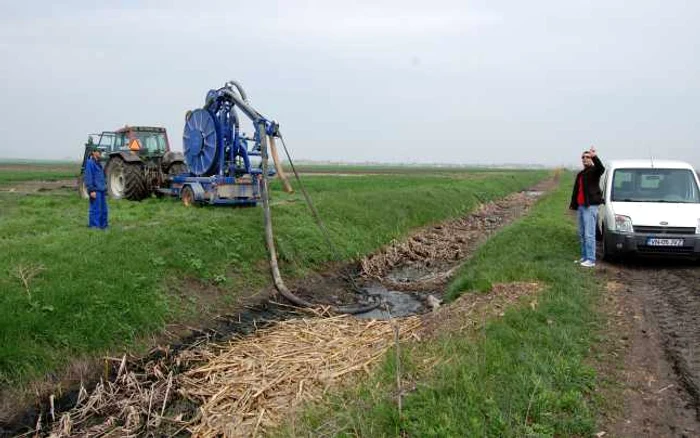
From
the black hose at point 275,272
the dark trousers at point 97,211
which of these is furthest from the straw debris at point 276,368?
the dark trousers at point 97,211

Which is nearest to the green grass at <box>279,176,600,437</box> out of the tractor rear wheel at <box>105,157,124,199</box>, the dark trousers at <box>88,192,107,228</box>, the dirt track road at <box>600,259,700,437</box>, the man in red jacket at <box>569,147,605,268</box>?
the dirt track road at <box>600,259,700,437</box>

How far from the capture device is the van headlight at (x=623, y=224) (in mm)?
10706

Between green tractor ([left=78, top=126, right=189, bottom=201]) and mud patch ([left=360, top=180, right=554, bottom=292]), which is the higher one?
green tractor ([left=78, top=126, right=189, bottom=201])

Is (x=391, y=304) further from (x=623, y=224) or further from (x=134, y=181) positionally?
(x=134, y=181)

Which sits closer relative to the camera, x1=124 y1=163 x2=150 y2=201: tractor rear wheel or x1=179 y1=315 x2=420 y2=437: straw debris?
x1=179 y1=315 x2=420 y2=437: straw debris

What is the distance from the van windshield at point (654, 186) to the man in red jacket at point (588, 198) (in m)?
1.44

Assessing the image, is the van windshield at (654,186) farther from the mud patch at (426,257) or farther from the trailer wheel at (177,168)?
the trailer wheel at (177,168)

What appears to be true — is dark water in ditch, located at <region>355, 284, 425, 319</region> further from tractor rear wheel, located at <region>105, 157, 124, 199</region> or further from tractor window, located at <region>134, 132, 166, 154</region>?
tractor window, located at <region>134, 132, 166, 154</region>

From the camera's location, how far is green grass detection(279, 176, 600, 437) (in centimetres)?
463

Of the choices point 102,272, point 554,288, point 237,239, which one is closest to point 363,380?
point 554,288

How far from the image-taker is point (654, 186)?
11.7m

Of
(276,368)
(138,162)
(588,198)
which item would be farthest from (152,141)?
(588,198)

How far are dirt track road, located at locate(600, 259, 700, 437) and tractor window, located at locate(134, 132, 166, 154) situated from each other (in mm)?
16428

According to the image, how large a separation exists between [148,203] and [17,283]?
11.0 metres
